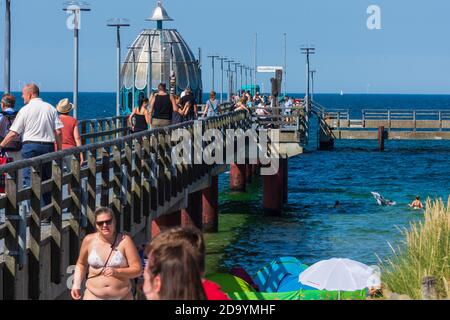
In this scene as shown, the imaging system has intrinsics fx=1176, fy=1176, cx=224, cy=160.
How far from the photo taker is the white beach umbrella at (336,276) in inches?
720

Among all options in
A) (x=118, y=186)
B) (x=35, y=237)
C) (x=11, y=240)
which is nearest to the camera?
(x=11, y=240)

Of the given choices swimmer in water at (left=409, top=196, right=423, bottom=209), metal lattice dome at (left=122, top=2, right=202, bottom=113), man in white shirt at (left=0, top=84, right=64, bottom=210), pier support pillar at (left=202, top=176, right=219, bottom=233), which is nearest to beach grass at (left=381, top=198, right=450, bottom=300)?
man in white shirt at (left=0, top=84, right=64, bottom=210)

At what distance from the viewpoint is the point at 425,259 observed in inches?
495

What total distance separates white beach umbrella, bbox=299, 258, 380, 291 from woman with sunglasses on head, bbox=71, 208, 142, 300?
901 cm

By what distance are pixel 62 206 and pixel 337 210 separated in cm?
3241

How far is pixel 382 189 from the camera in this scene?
5678cm

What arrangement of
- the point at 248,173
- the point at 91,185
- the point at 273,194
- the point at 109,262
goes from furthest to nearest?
the point at 248,173, the point at 273,194, the point at 91,185, the point at 109,262

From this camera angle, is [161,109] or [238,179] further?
[238,179]

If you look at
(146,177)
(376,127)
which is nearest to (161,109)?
(146,177)

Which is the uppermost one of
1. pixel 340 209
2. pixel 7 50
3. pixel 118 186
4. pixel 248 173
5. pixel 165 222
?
pixel 7 50

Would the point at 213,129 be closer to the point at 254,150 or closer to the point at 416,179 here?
the point at 254,150

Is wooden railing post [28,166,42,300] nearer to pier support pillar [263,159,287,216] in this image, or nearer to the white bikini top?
the white bikini top

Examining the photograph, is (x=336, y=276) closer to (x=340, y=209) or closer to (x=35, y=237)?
(x=35, y=237)

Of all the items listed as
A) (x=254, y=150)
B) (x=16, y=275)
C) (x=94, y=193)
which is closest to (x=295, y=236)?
(x=254, y=150)
